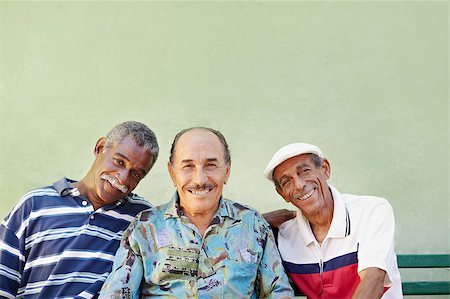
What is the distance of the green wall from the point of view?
11.5 feet

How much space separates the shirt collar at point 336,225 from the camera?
2.46 m

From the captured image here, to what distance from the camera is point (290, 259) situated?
2.58 m

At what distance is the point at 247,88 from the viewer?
3.56 m

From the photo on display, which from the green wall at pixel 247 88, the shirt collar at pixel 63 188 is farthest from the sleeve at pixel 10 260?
the green wall at pixel 247 88

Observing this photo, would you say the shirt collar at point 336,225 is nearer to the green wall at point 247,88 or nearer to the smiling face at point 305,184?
the smiling face at point 305,184

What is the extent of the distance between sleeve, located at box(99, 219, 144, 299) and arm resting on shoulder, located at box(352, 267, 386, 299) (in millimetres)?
983

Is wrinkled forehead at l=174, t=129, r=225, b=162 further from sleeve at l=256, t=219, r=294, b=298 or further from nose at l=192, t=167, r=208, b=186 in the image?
sleeve at l=256, t=219, r=294, b=298

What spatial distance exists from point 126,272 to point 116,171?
57 cm

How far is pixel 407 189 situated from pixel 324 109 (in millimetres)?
805

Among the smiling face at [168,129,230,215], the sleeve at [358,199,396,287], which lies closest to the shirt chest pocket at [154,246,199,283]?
the smiling face at [168,129,230,215]

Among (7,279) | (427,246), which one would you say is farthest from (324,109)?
(7,279)

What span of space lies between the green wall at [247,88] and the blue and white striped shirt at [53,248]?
3.22 ft

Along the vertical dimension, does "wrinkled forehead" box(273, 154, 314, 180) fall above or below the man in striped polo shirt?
above

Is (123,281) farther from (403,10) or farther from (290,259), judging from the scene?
(403,10)
